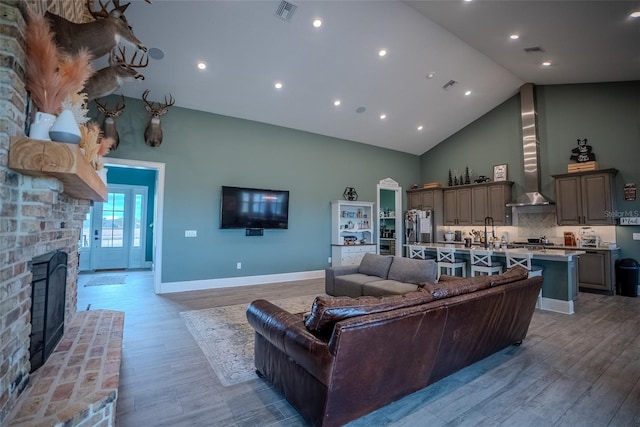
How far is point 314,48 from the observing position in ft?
15.6

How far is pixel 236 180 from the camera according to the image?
613cm

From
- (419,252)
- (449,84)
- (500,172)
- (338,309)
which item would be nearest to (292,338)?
(338,309)

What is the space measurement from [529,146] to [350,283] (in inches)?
218

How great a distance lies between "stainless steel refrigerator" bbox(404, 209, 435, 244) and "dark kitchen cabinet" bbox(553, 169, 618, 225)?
2.87 metres

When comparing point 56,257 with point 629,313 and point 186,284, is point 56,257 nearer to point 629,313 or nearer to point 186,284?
point 186,284

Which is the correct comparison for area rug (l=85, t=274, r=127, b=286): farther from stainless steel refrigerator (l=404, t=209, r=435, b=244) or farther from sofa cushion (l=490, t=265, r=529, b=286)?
stainless steel refrigerator (l=404, t=209, r=435, b=244)

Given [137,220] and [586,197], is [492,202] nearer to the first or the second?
[586,197]

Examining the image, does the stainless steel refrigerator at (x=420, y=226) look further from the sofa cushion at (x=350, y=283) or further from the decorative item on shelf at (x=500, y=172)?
the sofa cushion at (x=350, y=283)

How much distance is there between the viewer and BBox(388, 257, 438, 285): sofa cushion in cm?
415

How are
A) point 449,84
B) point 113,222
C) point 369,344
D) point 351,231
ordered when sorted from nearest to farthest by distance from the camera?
point 369,344, point 449,84, point 351,231, point 113,222

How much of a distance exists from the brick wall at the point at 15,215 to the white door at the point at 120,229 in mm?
7277

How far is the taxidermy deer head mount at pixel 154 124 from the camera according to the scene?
5.11 metres

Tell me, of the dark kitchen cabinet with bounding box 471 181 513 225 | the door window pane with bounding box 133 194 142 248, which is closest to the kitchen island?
the dark kitchen cabinet with bounding box 471 181 513 225

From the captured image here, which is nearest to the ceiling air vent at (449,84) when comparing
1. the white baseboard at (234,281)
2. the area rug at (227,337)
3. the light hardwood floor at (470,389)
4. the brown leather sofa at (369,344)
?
the light hardwood floor at (470,389)
